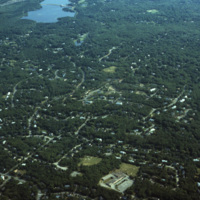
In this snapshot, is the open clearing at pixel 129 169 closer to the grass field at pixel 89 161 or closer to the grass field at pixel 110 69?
the grass field at pixel 89 161

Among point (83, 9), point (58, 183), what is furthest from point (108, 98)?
point (83, 9)

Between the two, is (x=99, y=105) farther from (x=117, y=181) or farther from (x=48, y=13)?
(x=48, y=13)

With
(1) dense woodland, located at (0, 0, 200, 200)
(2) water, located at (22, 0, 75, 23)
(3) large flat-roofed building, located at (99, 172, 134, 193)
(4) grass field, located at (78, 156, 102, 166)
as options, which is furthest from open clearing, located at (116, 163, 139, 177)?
(2) water, located at (22, 0, 75, 23)

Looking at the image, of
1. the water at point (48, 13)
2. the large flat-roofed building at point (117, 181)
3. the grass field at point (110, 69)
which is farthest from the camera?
the water at point (48, 13)

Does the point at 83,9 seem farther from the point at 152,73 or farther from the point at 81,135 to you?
the point at 81,135

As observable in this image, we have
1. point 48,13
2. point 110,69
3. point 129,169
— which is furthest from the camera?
point 48,13

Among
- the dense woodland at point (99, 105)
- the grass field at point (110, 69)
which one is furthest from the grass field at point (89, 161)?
the grass field at point (110, 69)

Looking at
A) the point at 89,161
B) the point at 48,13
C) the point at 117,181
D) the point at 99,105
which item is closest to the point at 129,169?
the point at 117,181
